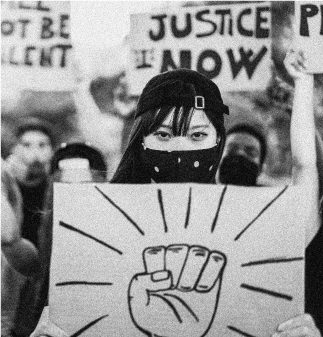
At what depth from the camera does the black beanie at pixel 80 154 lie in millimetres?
1615

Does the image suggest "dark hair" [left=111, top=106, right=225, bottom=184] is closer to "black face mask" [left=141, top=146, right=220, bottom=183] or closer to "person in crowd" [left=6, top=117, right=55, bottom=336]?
"black face mask" [left=141, top=146, right=220, bottom=183]

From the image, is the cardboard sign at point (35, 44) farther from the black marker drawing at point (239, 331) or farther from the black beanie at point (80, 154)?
the black marker drawing at point (239, 331)

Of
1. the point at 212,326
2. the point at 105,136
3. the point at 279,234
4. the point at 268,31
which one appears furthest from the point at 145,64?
Result: the point at 212,326

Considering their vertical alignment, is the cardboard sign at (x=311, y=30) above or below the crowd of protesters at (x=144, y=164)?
above

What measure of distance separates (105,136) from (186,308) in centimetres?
61

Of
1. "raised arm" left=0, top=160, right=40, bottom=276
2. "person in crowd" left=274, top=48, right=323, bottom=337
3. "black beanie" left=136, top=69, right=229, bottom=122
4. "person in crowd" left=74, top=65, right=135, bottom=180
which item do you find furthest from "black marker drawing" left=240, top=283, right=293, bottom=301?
"raised arm" left=0, top=160, right=40, bottom=276

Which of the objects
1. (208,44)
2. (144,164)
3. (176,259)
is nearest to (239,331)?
(176,259)

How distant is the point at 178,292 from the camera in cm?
131

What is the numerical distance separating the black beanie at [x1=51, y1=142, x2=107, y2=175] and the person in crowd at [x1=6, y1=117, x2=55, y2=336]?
0.03m

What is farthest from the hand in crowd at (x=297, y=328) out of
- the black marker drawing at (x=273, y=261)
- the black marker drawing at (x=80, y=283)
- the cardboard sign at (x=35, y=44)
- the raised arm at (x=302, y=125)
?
the cardboard sign at (x=35, y=44)

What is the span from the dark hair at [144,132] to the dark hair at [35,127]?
0.28 meters

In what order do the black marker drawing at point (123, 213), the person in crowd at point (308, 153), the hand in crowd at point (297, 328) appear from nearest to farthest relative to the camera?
the hand in crowd at point (297, 328), the black marker drawing at point (123, 213), the person in crowd at point (308, 153)

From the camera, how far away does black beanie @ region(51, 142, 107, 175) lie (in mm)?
1615

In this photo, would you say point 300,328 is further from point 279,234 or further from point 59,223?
point 59,223
